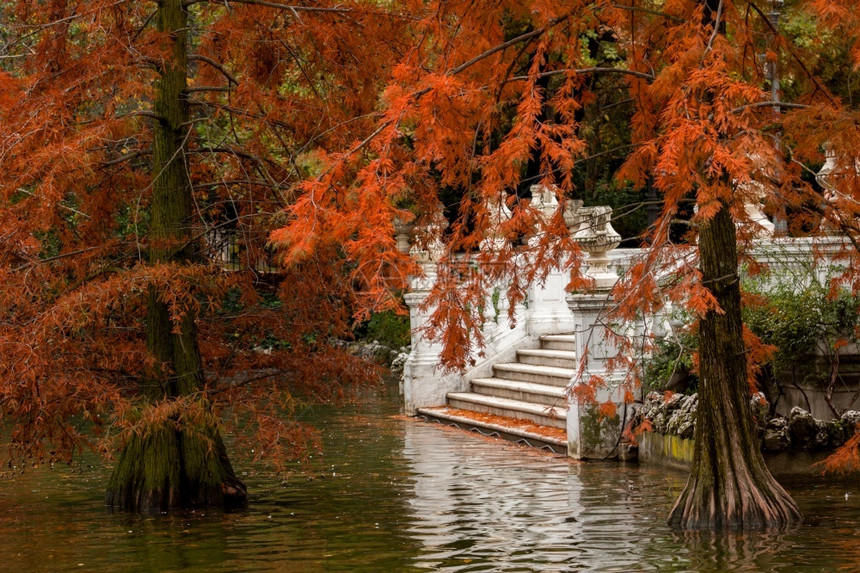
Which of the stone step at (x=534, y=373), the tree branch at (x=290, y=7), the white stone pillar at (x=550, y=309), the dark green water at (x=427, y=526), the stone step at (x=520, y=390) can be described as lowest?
the dark green water at (x=427, y=526)

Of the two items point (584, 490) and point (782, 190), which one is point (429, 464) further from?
point (782, 190)

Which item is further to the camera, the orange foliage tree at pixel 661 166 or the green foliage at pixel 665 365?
the green foliage at pixel 665 365

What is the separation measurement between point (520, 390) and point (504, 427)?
1223 mm

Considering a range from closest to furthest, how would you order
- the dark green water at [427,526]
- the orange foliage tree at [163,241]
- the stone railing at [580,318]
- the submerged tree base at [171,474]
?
the dark green water at [427,526] → the orange foliage tree at [163,241] → the submerged tree base at [171,474] → the stone railing at [580,318]

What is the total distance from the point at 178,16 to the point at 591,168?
1985 centimetres

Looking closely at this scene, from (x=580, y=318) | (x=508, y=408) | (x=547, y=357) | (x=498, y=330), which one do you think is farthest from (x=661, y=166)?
(x=498, y=330)

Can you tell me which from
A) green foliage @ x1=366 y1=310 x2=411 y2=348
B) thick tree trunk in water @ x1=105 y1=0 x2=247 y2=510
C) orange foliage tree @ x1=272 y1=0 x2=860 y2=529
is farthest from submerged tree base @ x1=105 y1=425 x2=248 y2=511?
green foliage @ x1=366 y1=310 x2=411 y2=348

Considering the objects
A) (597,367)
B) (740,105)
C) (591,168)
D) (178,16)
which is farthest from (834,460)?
(591,168)

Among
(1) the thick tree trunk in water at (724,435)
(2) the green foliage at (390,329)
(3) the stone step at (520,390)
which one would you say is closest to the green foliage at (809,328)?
(1) the thick tree trunk in water at (724,435)

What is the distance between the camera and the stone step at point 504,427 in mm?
15820

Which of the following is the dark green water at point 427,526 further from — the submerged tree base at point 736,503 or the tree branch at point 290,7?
the tree branch at point 290,7

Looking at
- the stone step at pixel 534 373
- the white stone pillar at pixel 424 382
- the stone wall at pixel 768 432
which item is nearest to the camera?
the stone wall at pixel 768 432

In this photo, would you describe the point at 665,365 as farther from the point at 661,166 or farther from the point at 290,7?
the point at 661,166

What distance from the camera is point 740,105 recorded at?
1004 centimetres
